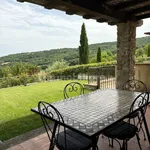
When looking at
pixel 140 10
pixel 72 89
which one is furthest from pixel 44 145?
pixel 140 10

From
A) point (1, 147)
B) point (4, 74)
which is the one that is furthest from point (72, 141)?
point (4, 74)

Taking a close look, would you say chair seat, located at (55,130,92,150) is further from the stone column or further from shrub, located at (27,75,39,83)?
shrub, located at (27,75,39,83)

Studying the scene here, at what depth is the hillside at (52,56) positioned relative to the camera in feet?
47.0

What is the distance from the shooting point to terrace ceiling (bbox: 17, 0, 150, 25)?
8.52ft

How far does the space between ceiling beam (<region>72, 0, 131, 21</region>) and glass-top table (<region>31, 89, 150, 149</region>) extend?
4.83 feet

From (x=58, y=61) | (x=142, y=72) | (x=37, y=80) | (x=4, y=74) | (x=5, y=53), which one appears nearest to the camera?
(x=142, y=72)

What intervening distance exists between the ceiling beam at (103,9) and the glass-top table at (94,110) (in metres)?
1.47

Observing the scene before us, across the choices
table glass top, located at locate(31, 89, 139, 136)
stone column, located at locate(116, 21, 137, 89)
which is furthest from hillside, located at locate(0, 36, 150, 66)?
table glass top, located at locate(31, 89, 139, 136)

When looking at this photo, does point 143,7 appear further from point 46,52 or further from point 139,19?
point 46,52

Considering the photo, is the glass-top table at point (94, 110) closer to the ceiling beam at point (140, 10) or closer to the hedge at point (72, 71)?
the ceiling beam at point (140, 10)

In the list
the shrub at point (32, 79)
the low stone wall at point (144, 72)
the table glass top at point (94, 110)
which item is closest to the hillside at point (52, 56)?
the shrub at point (32, 79)

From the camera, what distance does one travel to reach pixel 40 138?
9.32 ft

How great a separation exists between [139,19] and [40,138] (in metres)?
3.58

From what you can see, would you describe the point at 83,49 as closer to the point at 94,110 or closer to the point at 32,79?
the point at 32,79
